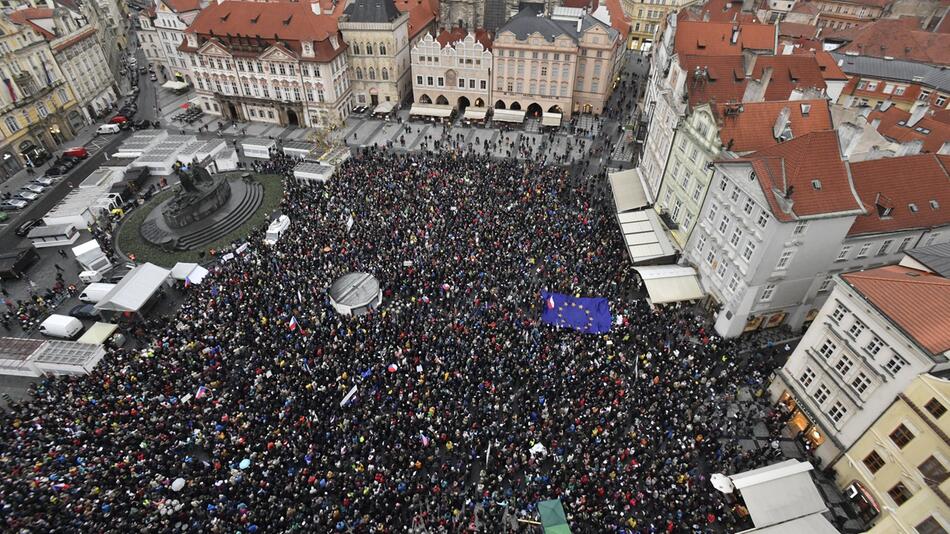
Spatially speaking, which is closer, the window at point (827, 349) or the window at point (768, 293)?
the window at point (827, 349)

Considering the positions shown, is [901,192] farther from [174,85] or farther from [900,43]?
[174,85]

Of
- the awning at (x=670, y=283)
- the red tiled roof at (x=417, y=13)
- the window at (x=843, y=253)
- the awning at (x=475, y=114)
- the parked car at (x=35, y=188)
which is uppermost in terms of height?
the red tiled roof at (x=417, y=13)

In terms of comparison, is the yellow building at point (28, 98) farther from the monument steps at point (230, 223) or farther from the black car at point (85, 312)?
the black car at point (85, 312)

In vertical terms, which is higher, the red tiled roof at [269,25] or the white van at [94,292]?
the red tiled roof at [269,25]

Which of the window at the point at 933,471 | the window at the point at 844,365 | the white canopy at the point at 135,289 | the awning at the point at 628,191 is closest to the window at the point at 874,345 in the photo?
the window at the point at 844,365

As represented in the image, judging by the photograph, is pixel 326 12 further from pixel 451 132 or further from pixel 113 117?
pixel 113 117

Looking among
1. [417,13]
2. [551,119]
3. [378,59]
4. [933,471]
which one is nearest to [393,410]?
[933,471]

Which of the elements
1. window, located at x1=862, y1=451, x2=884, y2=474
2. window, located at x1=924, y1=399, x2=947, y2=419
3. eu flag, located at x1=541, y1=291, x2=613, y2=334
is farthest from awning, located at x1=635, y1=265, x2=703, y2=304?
window, located at x1=924, y1=399, x2=947, y2=419
